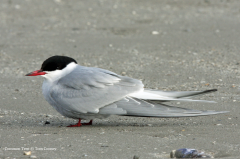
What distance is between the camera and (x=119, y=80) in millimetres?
4711

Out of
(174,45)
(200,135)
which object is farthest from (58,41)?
(200,135)

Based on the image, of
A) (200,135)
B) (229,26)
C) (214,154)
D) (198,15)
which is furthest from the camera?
(198,15)

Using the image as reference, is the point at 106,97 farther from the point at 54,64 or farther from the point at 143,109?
the point at 54,64

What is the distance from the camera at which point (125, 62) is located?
25.5ft

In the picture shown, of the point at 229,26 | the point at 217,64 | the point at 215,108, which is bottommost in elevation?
the point at 215,108

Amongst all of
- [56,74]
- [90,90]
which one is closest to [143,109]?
[90,90]

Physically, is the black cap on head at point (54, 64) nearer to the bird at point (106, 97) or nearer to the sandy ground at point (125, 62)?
the bird at point (106, 97)

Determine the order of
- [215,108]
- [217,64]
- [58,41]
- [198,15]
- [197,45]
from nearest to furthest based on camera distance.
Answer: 1. [215,108]
2. [217,64]
3. [197,45]
4. [58,41]
5. [198,15]

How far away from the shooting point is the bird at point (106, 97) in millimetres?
4555

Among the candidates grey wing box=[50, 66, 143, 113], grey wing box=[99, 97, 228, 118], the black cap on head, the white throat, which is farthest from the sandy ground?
the black cap on head

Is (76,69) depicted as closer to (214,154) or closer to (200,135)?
(200,135)

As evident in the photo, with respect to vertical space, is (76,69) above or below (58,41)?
below

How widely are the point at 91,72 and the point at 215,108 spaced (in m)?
1.74

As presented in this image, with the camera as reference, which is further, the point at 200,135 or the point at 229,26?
the point at 229,26
